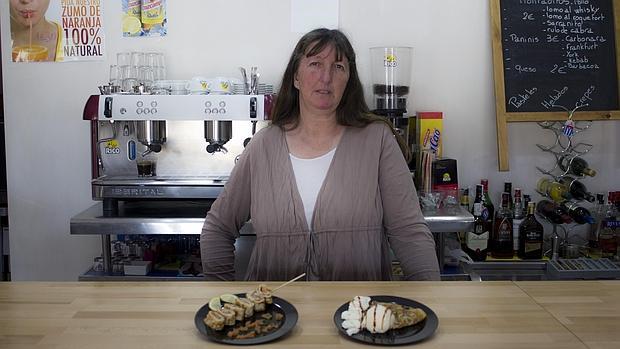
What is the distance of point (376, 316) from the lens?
1280mm

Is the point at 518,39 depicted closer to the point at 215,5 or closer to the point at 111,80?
the point at 215,5

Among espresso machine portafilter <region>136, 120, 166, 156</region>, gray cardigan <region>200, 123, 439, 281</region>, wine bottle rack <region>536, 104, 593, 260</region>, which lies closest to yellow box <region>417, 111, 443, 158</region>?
wine bottle rack <region>536, 104, 593, 260</region>

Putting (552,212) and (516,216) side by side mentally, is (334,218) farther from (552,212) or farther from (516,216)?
(552,212)

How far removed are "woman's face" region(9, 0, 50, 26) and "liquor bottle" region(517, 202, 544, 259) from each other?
269cm

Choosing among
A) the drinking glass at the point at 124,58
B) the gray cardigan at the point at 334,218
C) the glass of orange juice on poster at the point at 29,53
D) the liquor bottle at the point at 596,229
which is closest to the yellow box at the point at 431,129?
the liquor bottle at the point at 596,229

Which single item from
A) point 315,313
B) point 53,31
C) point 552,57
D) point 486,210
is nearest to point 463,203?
point 486,210

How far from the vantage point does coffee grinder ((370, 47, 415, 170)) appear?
3.14 meters

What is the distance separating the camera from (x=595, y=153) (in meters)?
3.39

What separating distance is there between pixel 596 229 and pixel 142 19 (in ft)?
8.59

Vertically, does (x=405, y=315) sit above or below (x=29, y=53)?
below

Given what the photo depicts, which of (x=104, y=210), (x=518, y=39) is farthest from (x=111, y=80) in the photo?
(x=518, y=39)

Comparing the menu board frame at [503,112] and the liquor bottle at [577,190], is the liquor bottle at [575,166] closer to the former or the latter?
the liquor bottle at [577,190]

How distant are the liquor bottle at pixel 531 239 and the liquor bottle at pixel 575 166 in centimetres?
34

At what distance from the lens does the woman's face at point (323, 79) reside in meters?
1.98
